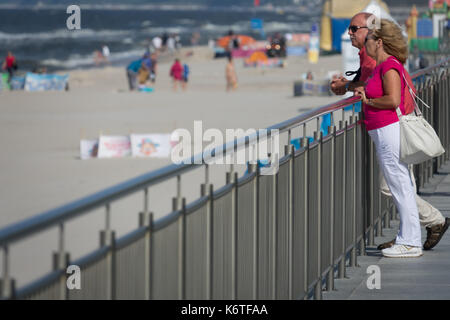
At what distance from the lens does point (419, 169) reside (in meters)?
9.68

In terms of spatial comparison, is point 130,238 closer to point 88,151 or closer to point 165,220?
point 165,220

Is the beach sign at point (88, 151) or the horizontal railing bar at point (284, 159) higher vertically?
the horizontal railing bar at point (284, 159)

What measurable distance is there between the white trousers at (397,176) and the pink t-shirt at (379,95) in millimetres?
41

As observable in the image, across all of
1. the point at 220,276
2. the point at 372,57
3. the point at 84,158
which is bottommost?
the point at 84,158

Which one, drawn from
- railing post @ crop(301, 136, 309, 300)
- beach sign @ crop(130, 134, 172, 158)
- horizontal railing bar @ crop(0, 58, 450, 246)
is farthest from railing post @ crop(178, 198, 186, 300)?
beach sign @ crop(130, 134, 172, 158)

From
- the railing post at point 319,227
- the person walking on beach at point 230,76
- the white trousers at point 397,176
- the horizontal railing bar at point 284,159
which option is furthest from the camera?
the person walking on beach at point 230,76

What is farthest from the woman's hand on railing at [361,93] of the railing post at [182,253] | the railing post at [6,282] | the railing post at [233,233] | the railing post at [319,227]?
the railing post at [6,282]

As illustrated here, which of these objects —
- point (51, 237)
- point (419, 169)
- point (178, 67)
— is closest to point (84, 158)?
point (51, 237)

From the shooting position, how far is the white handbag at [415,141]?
6.57m

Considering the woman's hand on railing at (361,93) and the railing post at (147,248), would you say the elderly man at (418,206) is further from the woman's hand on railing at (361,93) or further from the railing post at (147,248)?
the railing post at (147,248)

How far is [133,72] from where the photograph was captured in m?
40.4

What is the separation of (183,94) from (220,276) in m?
34.2

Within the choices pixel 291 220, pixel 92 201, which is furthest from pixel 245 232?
pixel 92 201
